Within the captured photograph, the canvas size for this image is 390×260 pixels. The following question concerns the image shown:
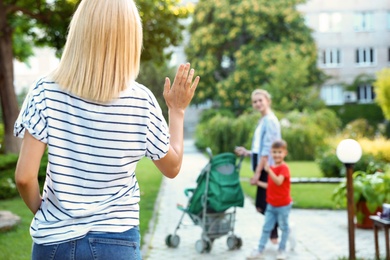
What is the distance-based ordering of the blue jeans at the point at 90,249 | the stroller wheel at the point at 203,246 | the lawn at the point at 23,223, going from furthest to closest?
1. the stroller wheel at the point at 203,246
2. the lawn at the point at 23,223
3. the blue jeans at the point at 90,249

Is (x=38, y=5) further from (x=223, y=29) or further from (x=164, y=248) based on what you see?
(x=223, y=29)

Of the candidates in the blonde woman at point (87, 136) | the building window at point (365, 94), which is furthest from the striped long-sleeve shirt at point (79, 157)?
the building window at point (365, 94)

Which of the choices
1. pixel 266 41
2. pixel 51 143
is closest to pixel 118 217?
pixel 51 143

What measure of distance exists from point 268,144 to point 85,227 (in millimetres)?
6442

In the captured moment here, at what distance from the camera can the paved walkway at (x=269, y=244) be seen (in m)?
8.78

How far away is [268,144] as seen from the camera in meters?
8.96

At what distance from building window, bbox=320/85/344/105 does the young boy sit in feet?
155

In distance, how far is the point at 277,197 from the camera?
331 inches

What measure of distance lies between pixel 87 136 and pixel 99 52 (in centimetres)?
28

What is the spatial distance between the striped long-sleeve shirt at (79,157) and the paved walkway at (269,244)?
5722 millimetres

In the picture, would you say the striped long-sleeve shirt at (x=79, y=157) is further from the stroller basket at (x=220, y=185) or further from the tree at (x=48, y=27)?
the tree at (x=48, y=27)

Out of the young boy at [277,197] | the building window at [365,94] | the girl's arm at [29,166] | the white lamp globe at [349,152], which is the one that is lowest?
the young boy at [277,197]

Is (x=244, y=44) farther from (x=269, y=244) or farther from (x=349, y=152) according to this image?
(x=349, y=152)

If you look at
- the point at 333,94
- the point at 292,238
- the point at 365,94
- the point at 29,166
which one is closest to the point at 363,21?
the point at 365,94
